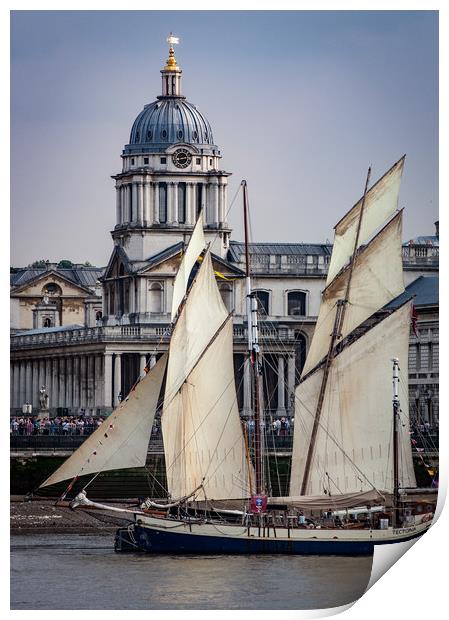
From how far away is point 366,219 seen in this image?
69.2 metres

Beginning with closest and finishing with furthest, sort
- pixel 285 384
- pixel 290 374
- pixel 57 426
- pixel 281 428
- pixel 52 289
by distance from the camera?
pixel 281 428 < pixel 57 426 < pixel 285 384 < pixel 290 374 < pixel 52 289

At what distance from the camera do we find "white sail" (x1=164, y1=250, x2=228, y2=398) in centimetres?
6969

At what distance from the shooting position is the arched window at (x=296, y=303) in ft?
406

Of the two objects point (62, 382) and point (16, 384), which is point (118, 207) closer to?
point (62, 382)

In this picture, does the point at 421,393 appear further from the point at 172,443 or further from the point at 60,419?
the point at 172,443

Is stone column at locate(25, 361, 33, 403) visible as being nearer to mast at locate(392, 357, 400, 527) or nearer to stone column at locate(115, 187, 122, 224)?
stone column at locate(115, 187, 122, 224)

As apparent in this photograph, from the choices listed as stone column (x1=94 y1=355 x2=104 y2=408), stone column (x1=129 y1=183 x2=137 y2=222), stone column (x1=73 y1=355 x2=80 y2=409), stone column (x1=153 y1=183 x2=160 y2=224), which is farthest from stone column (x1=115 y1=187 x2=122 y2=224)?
stone column (x1=73 y1=355 x2=80 y2=409)

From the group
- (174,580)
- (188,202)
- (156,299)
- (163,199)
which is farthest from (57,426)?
(174,580)

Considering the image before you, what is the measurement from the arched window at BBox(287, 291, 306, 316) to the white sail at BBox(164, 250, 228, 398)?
52912 mm

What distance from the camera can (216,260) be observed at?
115000mm

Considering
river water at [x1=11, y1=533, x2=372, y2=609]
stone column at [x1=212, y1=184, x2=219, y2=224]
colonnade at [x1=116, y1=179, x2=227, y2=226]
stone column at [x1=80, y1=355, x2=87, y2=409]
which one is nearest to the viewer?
river water at [x1=11, y1=533, x2=372, y2=609]

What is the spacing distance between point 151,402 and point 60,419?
35.8 metres

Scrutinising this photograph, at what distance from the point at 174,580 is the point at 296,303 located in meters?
63.7

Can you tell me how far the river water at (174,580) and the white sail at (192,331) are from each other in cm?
492
